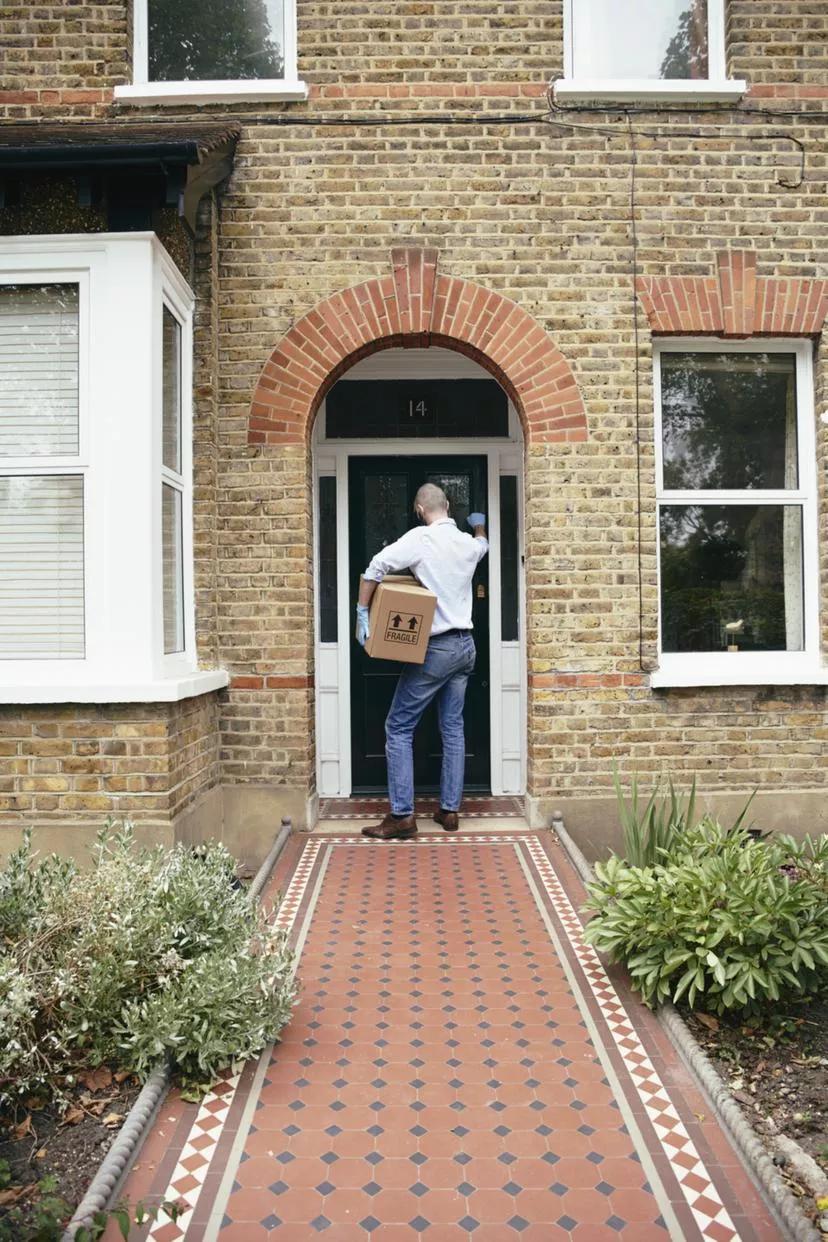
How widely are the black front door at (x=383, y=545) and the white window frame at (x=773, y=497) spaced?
1578 mm

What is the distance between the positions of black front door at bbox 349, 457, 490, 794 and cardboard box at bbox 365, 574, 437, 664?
143 centimetres

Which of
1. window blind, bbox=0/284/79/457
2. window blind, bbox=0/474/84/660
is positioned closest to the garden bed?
window blind, bbox=0/474/84/660

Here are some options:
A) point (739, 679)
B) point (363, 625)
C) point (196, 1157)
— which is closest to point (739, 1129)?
point (196, 1157)

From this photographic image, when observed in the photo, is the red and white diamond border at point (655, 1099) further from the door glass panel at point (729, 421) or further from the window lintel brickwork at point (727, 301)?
the window lintel brickwork at point (727, 301)

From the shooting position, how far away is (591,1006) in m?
3.93

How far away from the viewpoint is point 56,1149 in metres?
2.99

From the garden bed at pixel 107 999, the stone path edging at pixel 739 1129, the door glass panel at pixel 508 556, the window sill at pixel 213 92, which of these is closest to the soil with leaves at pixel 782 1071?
the stone path edging at pixel 739 1129

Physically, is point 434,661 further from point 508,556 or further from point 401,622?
point 508,556

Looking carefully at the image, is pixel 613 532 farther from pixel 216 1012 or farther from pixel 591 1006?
pixel 216 1012

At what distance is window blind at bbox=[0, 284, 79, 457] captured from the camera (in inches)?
201

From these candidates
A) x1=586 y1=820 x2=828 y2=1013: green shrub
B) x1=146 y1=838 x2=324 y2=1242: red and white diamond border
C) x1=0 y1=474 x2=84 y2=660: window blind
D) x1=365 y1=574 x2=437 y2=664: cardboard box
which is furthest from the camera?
x1=365 y1=574 x2=437 y2=664: cardboard box

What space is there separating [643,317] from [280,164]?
8.22 feet

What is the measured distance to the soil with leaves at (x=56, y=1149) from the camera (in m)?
2.53

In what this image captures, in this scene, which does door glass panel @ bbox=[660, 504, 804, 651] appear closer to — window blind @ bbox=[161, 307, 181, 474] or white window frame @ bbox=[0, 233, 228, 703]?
window blind @ bbox=[161, 307, 181, 474]
